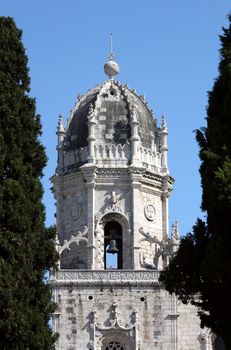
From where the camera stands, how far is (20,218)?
27984mm

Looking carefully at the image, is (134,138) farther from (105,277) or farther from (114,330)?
(114,330)

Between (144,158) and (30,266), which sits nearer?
(30,266)

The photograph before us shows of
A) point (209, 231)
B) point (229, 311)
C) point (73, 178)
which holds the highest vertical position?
point (73, 178)

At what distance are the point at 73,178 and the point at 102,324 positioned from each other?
21.2 feet

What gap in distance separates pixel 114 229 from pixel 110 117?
15.8 ft

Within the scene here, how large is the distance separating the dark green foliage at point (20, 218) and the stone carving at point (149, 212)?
630 inches

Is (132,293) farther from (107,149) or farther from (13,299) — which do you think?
(13,299)

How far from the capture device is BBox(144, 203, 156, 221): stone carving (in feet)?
148

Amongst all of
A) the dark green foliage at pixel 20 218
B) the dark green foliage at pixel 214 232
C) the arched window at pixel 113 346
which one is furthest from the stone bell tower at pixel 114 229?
the dark green foliage at pixel 20 218

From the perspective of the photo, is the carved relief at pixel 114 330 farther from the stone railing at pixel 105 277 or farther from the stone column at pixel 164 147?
the stone column at pixel 164 147

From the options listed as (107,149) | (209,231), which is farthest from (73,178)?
(209,231)

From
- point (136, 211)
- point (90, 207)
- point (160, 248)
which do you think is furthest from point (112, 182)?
point (160, 248)

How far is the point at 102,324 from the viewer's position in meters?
43.2

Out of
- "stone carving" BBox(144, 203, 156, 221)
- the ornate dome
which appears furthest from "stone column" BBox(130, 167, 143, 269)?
the ornate dome
